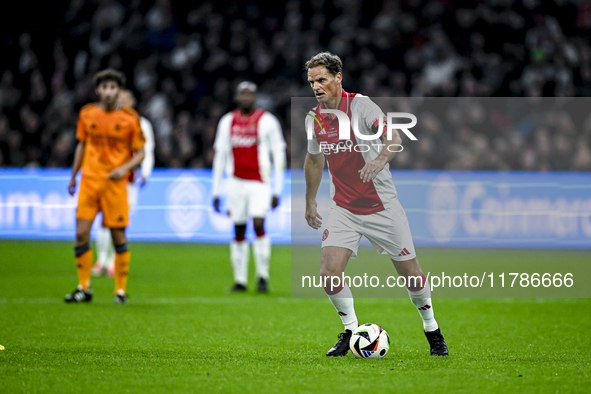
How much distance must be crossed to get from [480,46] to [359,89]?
2.75 metres

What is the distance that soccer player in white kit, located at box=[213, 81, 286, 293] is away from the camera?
8508mm

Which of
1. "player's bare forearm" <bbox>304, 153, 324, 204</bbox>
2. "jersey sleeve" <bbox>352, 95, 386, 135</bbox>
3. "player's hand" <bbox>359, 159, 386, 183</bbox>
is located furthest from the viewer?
"player's bare forearm" <bbox>304, 153, 324, 204</bbox>

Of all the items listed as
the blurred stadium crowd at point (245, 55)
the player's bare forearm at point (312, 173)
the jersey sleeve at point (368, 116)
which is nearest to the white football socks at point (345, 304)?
the player's bare forearm at point (312, 173)

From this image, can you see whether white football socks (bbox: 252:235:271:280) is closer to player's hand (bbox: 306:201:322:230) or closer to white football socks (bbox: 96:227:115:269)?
white football socks (bbox: 96:227:115:269)

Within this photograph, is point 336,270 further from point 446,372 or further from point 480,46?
point 480,46

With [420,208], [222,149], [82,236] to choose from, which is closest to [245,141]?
[222,149]

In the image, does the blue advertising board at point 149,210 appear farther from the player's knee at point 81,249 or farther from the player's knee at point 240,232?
the player's knee at point 81,249

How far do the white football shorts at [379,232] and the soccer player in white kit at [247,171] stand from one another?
12.3 feet

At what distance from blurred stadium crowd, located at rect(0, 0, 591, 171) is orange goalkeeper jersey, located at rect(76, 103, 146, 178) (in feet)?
22.7

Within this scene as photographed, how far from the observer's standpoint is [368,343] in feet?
15.6

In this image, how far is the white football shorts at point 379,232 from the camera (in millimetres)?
4714

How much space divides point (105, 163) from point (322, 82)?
313cm

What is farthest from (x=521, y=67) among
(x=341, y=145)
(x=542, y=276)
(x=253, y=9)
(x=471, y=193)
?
(x=341, y=145)

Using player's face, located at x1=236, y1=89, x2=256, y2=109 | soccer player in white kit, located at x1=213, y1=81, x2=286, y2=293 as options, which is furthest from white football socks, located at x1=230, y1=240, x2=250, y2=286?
player's face, located at x1=236, y1=89, x2=256, y2=109
